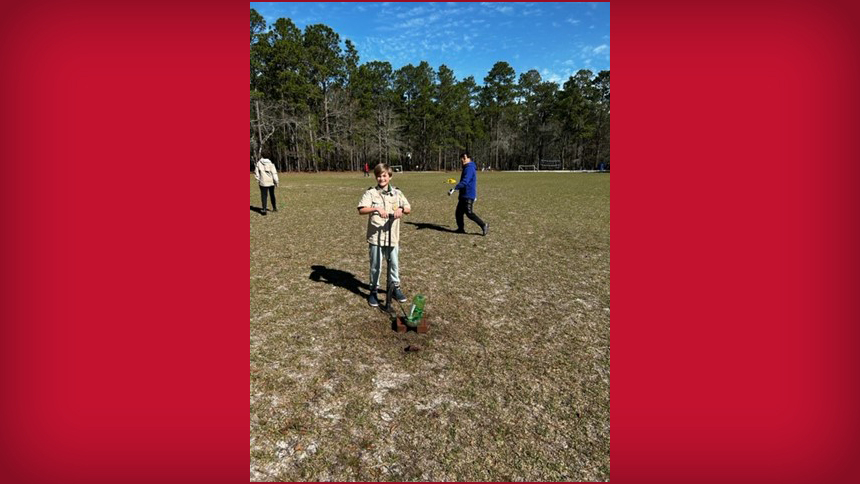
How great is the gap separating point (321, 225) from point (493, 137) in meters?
66.2


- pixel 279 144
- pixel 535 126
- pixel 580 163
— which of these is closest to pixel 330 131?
pixel 279 144

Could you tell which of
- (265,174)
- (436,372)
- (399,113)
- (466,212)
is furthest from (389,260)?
(399,113)

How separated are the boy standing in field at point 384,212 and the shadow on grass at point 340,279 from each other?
102cm

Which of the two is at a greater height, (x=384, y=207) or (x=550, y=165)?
(x=550, y=165)

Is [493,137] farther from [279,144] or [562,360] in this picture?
[562,360]

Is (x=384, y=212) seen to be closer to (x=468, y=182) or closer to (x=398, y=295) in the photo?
(x=398, y=295)

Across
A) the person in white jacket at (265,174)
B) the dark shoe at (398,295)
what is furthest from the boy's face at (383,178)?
the person in white jacket at (265,174)

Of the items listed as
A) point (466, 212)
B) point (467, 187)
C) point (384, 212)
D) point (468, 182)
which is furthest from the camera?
point (466, 212)

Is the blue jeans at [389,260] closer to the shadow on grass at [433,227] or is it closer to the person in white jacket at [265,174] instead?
the shadow on grass at [433,227]

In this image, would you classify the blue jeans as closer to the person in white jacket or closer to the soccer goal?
the person in white jacket

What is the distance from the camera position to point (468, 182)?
32.8 feet

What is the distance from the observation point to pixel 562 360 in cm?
428

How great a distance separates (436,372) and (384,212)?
6.52 feet

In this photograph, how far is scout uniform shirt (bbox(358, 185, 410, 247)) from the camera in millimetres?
5047
